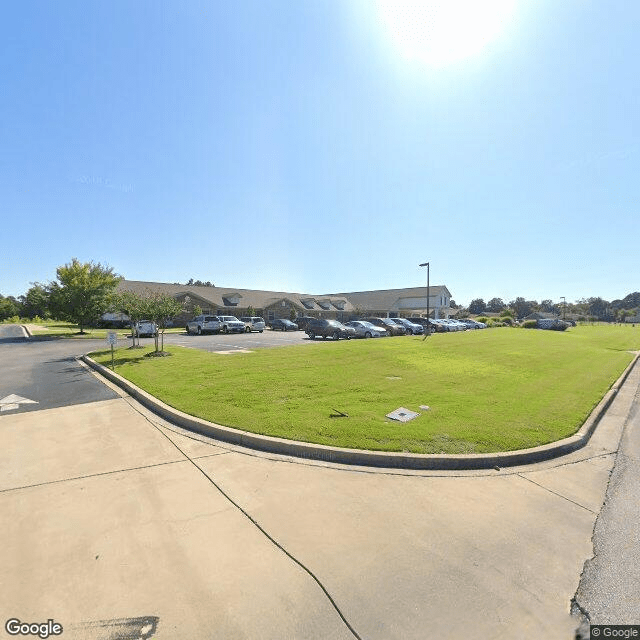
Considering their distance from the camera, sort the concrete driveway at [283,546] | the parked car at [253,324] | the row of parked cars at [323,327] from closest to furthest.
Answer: the concrete driveway at [283,546] < the row of parked cars at [323,327] < the parked car at [253,324]

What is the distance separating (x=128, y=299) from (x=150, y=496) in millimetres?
15126

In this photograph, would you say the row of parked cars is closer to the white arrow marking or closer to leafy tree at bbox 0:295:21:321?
the white arrow marking

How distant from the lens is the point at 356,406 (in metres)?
7.52

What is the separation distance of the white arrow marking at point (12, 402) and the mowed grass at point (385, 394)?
100 inches

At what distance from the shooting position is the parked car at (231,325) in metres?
34.5

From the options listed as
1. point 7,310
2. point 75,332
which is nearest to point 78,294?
point 75,332

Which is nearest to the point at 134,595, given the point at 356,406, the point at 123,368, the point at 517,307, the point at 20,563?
the point at 20,563

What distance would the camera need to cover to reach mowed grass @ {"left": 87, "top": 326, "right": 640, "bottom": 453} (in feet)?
19.1

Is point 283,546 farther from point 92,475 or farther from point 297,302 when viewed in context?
point 297,302

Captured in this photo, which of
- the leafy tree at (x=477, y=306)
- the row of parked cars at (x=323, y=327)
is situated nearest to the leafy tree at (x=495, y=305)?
the leafy tree at (x=477, y=306)

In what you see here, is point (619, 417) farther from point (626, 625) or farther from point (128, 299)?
point (128, 299)

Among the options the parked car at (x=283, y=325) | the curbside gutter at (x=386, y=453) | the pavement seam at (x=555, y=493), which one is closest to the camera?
the pavement seam at (x=555, y=493)

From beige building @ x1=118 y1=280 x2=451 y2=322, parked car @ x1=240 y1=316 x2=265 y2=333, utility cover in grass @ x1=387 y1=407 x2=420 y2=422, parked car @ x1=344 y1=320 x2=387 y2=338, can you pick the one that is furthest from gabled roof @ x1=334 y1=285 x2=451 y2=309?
utility cover in grass @ x1=387 y1=407 x2=420 y2=422

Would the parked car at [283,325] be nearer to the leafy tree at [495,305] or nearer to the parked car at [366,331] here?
the parked car at [366,331]
